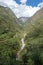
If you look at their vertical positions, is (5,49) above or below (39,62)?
above

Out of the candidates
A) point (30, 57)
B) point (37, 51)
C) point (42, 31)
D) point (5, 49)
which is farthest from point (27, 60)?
point (42, 31)

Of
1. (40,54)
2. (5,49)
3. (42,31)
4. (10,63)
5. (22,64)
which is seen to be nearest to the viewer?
(10,63)

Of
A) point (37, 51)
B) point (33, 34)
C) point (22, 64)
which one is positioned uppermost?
point (33, 34)

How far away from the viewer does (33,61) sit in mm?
60438

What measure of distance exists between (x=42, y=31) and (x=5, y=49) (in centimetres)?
4367

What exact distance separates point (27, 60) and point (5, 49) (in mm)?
15884

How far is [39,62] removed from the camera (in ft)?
198

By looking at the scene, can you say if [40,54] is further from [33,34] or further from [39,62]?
[33,34]

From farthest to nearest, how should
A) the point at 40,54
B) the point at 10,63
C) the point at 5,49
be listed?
the point at 5,49 → the point at 40,54 → the point at 10,63

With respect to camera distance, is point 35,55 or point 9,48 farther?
point 9,48

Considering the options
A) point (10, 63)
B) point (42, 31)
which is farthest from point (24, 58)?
point (42, 31)

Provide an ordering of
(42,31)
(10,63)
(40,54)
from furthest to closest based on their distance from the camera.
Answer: (42,31) → (40,54) → (10,63)

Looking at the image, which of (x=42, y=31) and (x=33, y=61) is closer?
(x=33, y=61)

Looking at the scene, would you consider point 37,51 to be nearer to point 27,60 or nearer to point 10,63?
point 27,60
